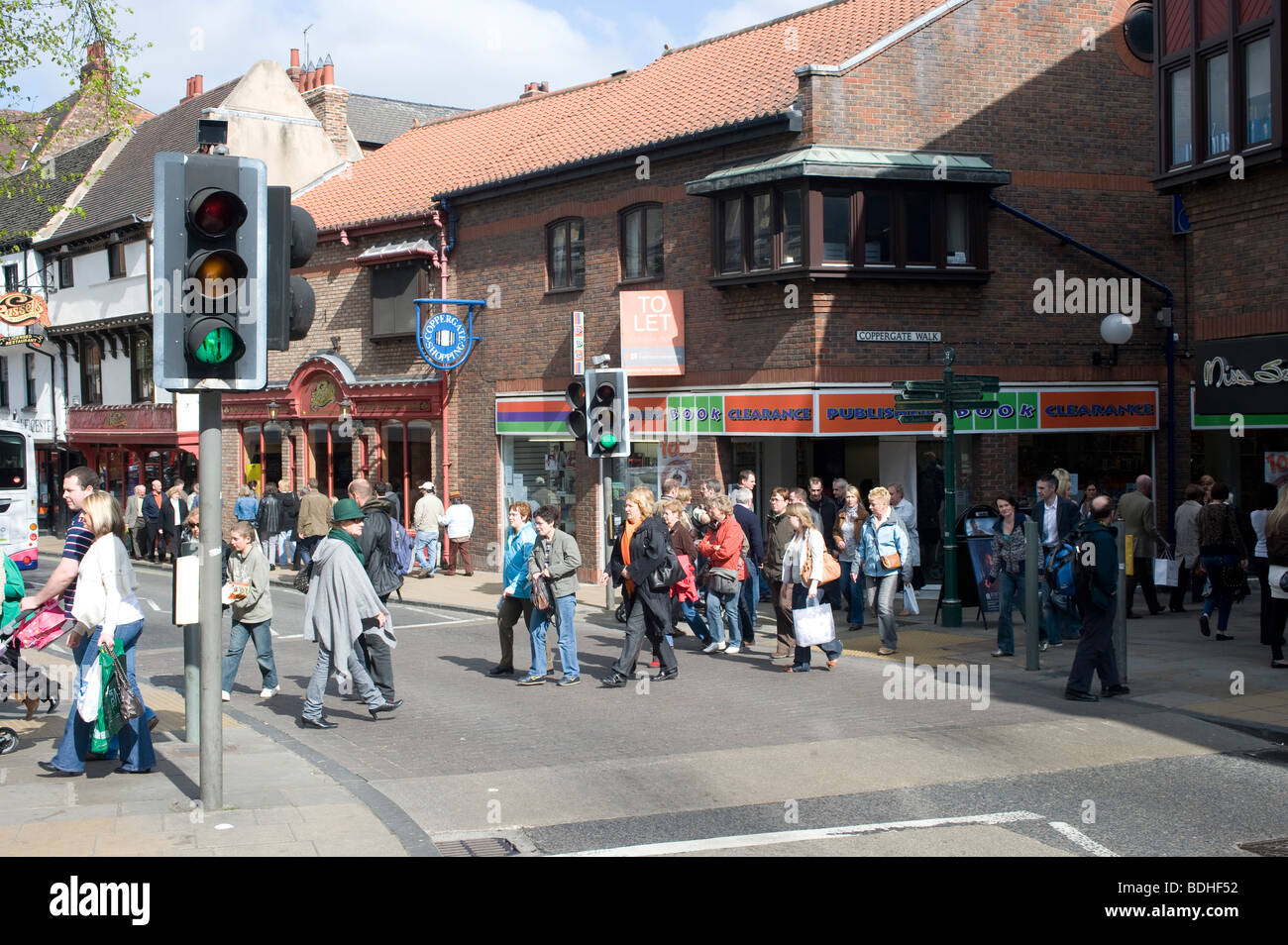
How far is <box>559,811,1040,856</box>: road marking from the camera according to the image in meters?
7.05

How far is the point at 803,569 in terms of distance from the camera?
499 inches

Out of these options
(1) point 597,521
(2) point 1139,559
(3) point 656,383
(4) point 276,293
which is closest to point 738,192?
(3) point 656,383

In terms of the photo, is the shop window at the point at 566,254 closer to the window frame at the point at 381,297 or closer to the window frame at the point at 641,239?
the window frame at the point at 641,239

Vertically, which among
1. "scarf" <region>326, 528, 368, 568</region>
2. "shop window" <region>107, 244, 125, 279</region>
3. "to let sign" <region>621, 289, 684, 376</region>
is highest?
"shop window" <region>107, 244, 125, 279</region>

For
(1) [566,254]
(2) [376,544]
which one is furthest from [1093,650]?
(1) [566,254]

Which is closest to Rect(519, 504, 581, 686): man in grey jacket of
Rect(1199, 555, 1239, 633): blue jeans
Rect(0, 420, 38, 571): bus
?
Rect(1199, 555, 1239, 633): blue jeans

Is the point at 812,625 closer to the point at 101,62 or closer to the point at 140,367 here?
the point at 101,62

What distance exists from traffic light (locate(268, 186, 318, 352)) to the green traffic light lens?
24 centimetres

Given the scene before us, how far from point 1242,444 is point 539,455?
37.7ft

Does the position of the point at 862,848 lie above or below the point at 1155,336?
below

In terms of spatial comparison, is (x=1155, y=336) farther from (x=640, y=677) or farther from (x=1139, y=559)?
(x=640, y=677)

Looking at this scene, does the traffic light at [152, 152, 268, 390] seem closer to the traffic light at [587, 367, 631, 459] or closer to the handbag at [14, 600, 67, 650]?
the handbag at [14, 600, 67, 650]

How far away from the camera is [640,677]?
12711 millimetres

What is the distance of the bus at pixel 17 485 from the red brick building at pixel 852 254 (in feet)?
27.3
